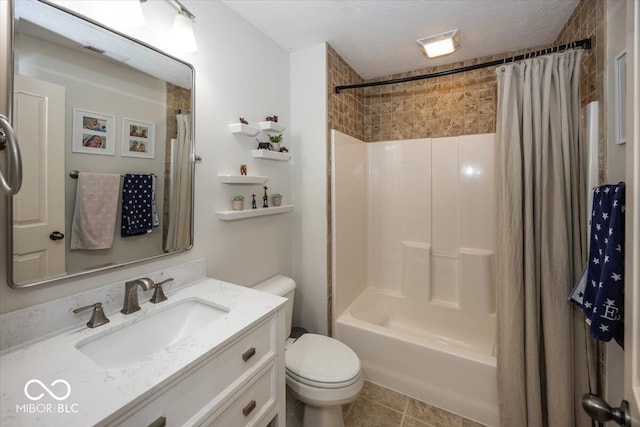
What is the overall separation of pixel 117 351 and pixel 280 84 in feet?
6.07

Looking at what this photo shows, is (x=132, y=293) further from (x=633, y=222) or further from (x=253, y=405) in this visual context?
(x=633, y=222)

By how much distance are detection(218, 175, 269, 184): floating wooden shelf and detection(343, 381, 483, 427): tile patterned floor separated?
5.24ft

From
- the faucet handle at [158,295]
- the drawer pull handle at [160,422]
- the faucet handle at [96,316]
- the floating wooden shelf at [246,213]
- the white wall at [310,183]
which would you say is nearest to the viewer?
the drawer pull handle at [160,422]

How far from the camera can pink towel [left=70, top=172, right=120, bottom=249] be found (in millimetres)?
1070

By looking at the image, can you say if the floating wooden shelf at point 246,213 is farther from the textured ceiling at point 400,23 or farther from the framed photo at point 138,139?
the textured ceiling at point 400,23

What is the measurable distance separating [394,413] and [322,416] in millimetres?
572

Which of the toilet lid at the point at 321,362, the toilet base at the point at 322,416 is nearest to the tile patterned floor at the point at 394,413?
the toilet base at the point at 322,416

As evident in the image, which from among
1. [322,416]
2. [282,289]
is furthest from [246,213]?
[322,416]

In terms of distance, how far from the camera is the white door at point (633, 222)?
0.53m

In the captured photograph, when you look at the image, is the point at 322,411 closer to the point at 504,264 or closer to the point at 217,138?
the point at 504,264

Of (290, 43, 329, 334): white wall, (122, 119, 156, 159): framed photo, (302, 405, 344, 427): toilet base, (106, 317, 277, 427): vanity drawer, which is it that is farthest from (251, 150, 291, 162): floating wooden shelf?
(302, 405, 344, 427): toilet base

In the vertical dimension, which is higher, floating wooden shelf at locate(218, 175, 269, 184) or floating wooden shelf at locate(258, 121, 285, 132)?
floating wooden shelf at locate(258, 121, 285, 132)

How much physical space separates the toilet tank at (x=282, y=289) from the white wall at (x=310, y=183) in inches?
11.8

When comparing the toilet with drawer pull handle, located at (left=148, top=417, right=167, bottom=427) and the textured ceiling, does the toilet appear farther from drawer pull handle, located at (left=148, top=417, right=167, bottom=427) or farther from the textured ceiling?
the textured ceiling
